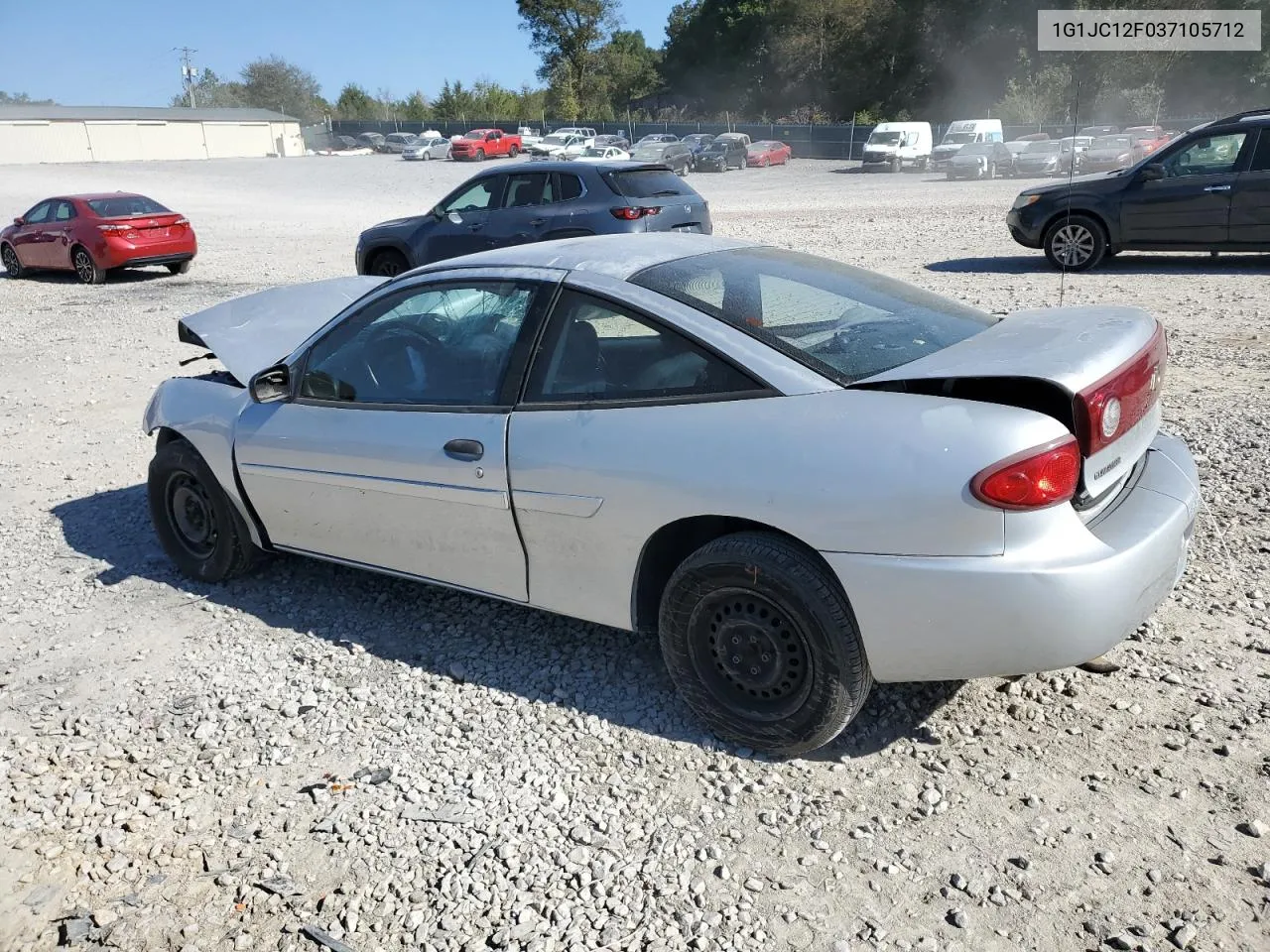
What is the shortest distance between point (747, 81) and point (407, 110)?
Answer: 135 feet

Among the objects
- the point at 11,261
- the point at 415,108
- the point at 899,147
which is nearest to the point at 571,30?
the point at 415,108

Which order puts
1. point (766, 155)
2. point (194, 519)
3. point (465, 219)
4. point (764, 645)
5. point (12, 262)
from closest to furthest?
1. point (764, 645)
2. point (194, 519)
3. point (465, 219)
4. point (12, 262)
5. point (766, 155)

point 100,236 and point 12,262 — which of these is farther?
point 12,262

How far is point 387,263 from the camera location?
13734mm

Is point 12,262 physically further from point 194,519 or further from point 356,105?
point 356,105

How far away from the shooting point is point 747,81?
82000mm

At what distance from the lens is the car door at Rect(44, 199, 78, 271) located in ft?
57.3

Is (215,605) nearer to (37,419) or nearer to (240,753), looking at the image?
(240,753)

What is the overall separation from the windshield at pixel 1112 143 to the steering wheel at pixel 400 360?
35694mm

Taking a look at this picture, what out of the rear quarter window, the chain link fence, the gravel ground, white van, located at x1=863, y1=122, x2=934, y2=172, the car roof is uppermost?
the chain link fence

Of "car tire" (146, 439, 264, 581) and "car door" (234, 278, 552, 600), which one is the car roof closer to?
"car door" (234, 278, 552, 600)

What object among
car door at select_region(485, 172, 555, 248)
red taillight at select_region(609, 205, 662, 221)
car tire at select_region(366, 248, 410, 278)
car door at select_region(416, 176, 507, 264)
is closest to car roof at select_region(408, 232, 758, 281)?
red taillight at select_region(609, 205, 662, 221)

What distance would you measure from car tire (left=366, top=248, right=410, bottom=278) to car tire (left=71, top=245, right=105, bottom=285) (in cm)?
629

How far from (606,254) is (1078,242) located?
1073 cm
